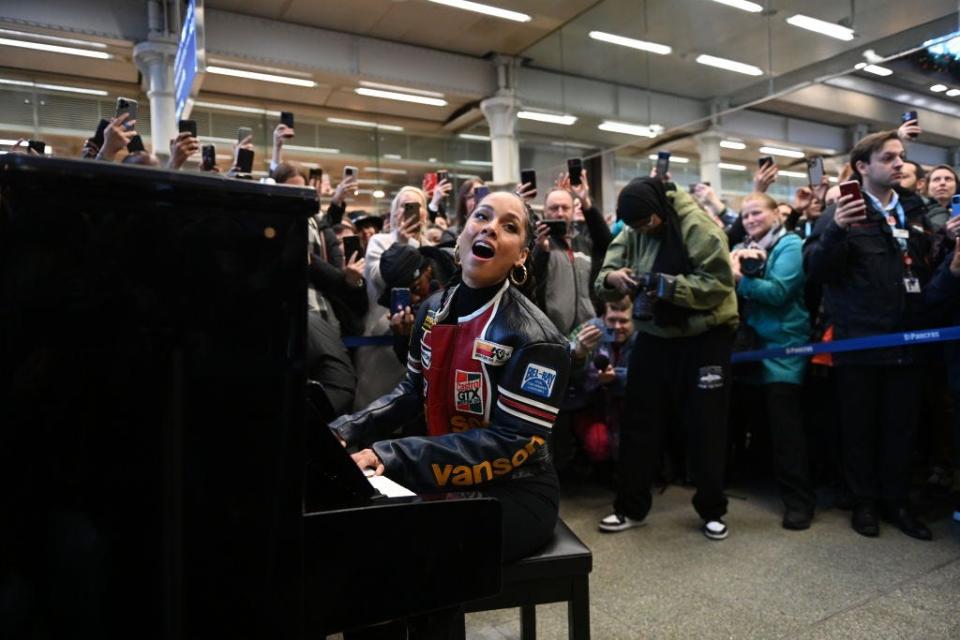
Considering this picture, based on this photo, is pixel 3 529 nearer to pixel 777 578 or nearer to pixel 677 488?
pixel 777 578

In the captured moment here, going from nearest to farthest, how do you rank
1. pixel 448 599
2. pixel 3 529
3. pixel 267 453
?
pixel 3 529, pixel 267 453, pixel 448 599

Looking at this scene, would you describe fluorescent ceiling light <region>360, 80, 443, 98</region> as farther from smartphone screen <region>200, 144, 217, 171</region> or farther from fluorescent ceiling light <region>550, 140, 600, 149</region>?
smartphone screen <region>200, 144, 217, 171</region>

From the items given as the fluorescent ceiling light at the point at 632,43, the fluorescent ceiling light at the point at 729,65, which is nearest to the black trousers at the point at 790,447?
the fluorescent ceiling light at the point at 729,65

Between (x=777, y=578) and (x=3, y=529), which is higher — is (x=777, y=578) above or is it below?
below

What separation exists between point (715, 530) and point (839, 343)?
3.63ft

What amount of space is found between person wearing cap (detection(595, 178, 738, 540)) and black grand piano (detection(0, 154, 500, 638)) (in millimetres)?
2450

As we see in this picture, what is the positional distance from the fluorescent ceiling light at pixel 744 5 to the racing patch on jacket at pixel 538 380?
24.8 ft

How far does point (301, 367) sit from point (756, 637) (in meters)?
2.04

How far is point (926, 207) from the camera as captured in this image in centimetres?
350

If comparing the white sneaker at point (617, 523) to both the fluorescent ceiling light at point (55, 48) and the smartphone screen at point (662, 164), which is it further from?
the fluorescent ceiling light at point (55, 48)

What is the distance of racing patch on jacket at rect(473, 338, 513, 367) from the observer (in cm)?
166

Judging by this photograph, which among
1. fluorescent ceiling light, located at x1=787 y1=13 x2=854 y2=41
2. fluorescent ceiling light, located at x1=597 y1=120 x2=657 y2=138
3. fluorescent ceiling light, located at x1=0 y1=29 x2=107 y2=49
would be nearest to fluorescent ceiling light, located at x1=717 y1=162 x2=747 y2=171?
fluorescent ceiling light, located at x1=597 y1=120 x2=657 y2=138

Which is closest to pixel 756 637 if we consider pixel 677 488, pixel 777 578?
pixel 777 578

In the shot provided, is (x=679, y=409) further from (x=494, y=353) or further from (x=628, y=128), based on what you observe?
(x=628, y=128)
